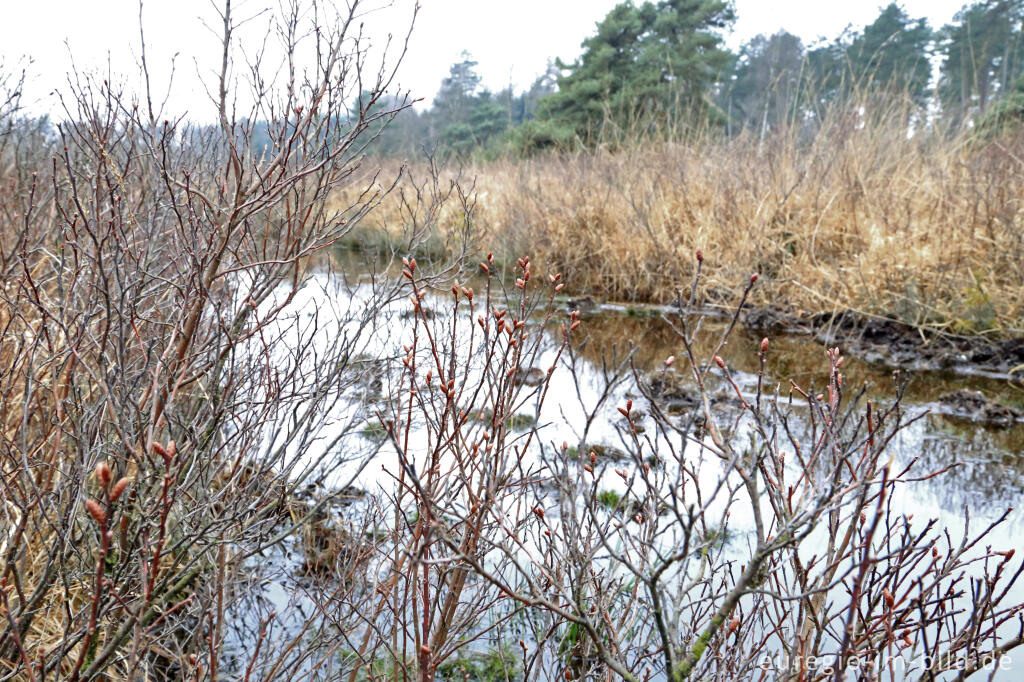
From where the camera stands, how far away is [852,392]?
510cm

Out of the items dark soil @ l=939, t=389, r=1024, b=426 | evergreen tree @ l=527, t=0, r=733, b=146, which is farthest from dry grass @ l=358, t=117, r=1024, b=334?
evergreen tree @ l=527, t=0, r=733, b=146

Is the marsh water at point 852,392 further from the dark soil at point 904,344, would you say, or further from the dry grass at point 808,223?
the dry grass at point 808,223

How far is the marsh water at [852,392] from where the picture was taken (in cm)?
306

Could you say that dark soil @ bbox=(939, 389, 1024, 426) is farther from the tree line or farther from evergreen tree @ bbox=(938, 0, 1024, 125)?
evergreen tree @ bbox=(938, 0, 1024, 125)

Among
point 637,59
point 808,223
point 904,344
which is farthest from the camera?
point 637,59

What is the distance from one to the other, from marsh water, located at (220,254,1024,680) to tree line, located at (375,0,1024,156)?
132 inches

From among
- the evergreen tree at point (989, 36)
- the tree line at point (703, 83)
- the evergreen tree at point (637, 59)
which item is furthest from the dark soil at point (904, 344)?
the evergreen tree at point (989, 36)

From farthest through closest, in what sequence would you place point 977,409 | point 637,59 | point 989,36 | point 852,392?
point 989,36 → point 637,59 → point 852,392 → point 977,409

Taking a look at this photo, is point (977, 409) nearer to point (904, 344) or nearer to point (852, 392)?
point (852, 392)

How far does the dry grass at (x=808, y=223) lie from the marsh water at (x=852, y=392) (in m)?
0.73

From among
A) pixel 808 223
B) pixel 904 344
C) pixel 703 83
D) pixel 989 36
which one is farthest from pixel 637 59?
pixel 904 344

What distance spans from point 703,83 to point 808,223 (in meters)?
16.5

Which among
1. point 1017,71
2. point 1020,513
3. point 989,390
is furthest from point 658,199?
point 1017,71

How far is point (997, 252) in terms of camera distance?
20.3 ft
